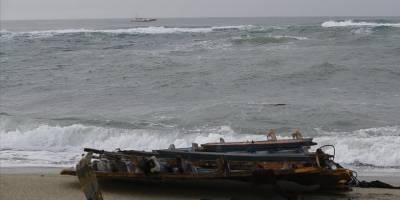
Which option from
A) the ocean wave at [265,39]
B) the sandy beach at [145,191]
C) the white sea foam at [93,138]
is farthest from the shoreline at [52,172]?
the ocean wave at [265,39]

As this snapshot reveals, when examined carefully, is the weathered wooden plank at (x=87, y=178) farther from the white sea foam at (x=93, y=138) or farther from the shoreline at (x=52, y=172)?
the white sea foam at (x=93, y=138)

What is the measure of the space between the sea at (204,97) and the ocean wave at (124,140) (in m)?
0.03

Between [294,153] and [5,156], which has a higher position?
[294,153]

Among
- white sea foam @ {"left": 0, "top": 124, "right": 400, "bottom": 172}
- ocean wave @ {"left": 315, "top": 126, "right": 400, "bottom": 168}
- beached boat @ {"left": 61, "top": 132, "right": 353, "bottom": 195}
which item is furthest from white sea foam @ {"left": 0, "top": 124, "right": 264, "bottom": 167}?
beached boat @ {"left": 61, "top": 132, "right": 353, "bottom": 195}

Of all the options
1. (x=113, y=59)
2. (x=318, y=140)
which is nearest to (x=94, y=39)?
(x=113, y=59)

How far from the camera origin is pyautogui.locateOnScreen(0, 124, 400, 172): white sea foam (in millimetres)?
11445

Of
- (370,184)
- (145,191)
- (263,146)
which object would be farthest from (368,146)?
(145,191)

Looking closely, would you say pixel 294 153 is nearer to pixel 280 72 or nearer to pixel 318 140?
pixel 318 140

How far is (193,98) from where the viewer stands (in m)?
19.1

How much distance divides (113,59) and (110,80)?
6957 mm

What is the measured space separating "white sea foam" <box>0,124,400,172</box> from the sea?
3 cm

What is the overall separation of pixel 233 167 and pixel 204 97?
1054cm

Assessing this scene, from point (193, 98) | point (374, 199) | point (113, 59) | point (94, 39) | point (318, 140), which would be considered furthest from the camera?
point (94, 39)

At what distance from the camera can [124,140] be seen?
1356cm
